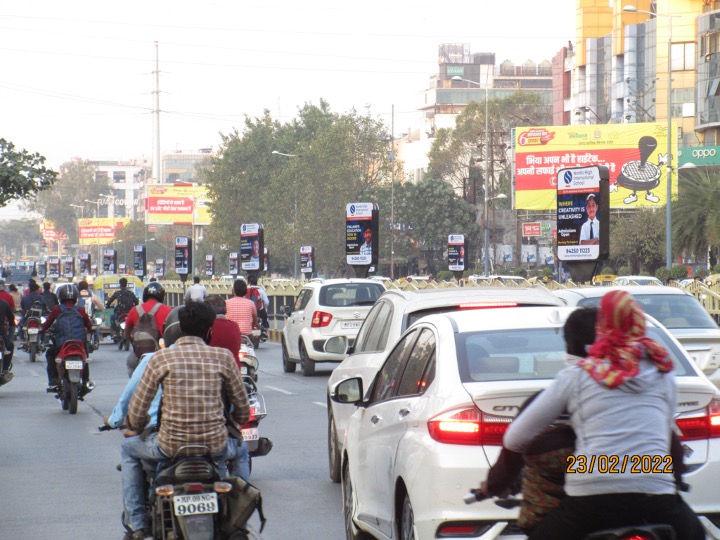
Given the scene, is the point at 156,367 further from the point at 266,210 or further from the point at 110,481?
the point at 266,210

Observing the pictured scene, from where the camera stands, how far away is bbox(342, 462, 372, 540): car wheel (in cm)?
764

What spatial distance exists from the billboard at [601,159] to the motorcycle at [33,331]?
1596 inches

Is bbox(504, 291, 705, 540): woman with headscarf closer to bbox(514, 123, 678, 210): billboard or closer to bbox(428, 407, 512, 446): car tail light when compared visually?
bbox(428, 407, 512, 446): car tail light

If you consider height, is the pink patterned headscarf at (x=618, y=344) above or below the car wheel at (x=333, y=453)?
above

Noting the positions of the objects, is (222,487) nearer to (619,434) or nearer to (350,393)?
(350,393)

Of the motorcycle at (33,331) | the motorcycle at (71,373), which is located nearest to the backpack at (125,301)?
the motorcycle at (33,331)

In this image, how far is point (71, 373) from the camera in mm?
16797

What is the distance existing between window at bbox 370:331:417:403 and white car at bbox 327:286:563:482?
6.88ft

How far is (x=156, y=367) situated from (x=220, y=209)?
98.4 meters

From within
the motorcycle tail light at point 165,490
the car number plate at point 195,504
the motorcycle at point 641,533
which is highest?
the motorcycle at point 641,533

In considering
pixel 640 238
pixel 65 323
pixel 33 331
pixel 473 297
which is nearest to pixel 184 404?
pixel 473 297

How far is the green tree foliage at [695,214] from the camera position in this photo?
54759mm

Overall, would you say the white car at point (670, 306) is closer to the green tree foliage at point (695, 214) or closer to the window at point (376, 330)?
the window at point (376, 330)

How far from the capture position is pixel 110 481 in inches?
439
